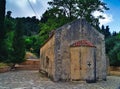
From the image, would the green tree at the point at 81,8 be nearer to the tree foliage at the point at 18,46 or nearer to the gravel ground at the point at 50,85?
the tree foliage at the point at 18,46

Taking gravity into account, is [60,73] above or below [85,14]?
below

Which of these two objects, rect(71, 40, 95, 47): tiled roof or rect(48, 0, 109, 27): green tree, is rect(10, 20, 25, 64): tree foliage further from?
rect(71, 40, 95, 47): tiled roof

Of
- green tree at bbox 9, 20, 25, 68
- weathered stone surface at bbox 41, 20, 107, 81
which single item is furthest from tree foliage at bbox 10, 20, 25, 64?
weathered stone surface at bbox 41, 20, 107, 81

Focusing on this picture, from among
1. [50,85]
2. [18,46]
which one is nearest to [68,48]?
[50,85]

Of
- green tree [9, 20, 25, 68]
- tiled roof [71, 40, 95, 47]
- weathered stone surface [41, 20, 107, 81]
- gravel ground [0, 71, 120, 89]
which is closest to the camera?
gravel ground [0, 71, 120, 89]

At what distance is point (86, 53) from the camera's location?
2250cm

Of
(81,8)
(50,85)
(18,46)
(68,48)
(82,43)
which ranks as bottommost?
(50,85)

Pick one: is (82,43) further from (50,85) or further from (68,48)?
(50,85)

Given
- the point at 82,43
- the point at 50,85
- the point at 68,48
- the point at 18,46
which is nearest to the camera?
the point at 50,85

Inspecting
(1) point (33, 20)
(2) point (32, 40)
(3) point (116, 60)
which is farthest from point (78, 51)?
(1) point (33, 20)

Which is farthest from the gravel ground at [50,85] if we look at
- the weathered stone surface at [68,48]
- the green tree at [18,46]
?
the green tree at [18,46]

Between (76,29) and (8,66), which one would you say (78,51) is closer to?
(76,29)

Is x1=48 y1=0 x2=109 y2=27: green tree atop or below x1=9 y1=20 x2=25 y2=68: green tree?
atop

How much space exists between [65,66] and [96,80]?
3.08 m
